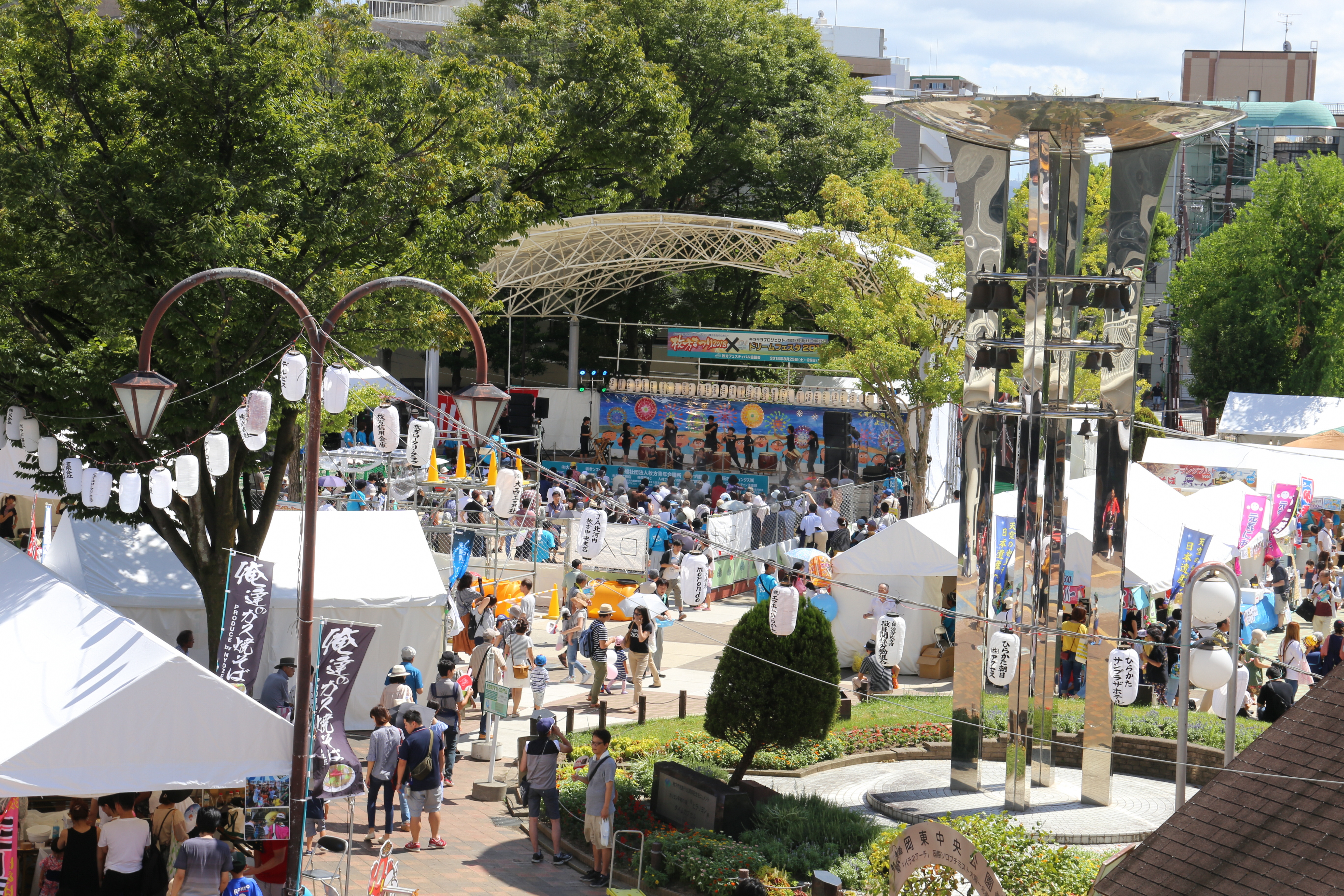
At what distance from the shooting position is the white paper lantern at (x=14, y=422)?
12.9 m

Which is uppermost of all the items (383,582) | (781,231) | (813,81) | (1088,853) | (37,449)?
(813,81)

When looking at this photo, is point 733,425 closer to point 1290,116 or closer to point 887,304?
point 887,304

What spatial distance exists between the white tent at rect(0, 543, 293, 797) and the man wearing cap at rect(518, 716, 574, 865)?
105 inches

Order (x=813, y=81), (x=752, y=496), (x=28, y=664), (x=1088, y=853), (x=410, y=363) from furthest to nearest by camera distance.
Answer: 1. (x=410, y=363)
2. (x=813, y=81)
3. (x=752, y=496)
4. (x=1088, y=853)
5. (x=28, y=664)

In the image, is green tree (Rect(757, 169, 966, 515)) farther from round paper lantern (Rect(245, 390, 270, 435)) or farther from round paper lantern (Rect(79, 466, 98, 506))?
round paper lantern (Rect(245, 390, 270, 435))

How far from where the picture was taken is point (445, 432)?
3466cm

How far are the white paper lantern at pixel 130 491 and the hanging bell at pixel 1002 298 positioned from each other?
7944 mm

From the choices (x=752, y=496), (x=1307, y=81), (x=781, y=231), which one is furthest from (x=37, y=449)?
(x=1307, y=81)

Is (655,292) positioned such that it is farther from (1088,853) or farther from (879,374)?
(1088,853)

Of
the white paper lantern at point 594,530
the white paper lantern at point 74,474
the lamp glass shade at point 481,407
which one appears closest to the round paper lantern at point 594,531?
the white paper lantern at point 594,530

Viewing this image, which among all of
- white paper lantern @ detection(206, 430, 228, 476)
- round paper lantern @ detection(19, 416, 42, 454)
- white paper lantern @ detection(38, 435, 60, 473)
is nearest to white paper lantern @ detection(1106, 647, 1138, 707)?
white paper lantern @ detection(206, 430, 228, 476)

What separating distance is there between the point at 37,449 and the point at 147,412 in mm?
4424

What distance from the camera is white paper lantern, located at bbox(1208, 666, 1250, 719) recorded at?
9.02 meters

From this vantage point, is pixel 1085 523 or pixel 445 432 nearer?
pixel 1085 523
